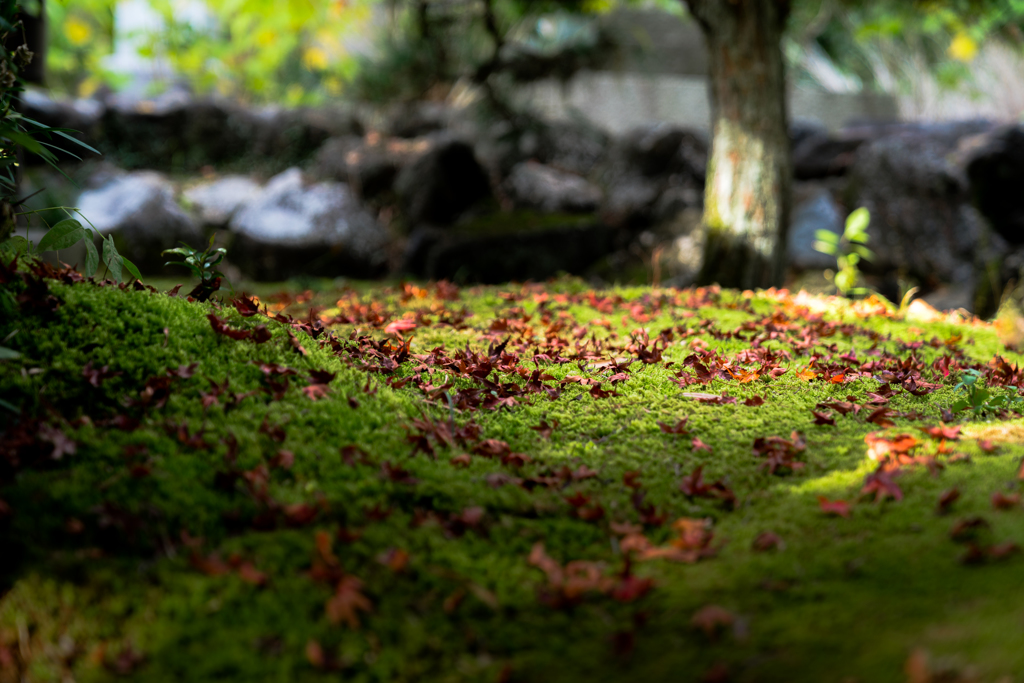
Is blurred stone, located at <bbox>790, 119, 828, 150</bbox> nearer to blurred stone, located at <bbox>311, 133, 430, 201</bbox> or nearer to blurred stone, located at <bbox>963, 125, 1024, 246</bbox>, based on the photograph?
blurred stone, located at <bbox>963, 125, 1024, 246</bbox>

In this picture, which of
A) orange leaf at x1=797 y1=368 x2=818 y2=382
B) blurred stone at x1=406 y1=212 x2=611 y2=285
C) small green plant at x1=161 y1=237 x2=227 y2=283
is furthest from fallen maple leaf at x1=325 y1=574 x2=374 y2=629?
blurred stone at x1=406 y1=212 x2=611 y2=285

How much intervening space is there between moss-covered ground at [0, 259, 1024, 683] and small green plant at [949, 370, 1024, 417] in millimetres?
57

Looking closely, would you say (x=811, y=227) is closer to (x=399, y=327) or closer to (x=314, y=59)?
(x=399, y=327)

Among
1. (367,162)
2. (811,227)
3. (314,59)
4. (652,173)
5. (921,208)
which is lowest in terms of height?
(811,227)

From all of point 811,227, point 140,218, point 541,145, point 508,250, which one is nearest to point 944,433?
point 508,250

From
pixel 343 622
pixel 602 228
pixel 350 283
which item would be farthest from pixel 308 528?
pixel 602 228

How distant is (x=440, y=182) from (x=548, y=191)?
1.80 meters

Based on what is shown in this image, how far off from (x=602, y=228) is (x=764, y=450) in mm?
6666

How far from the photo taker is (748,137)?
19.7 feet

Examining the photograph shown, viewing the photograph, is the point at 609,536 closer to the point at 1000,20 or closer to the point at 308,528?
the point at 308,528

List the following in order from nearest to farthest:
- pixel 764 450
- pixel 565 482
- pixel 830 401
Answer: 1. pixel 565 482
2. pixel 764 450
3. pixel 830 401

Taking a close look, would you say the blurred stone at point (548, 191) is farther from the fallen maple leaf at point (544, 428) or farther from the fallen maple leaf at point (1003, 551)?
the fallen maple leaf at point (1003, 551)

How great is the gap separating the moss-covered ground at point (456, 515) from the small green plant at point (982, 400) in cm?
6

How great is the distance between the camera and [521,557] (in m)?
1.71
